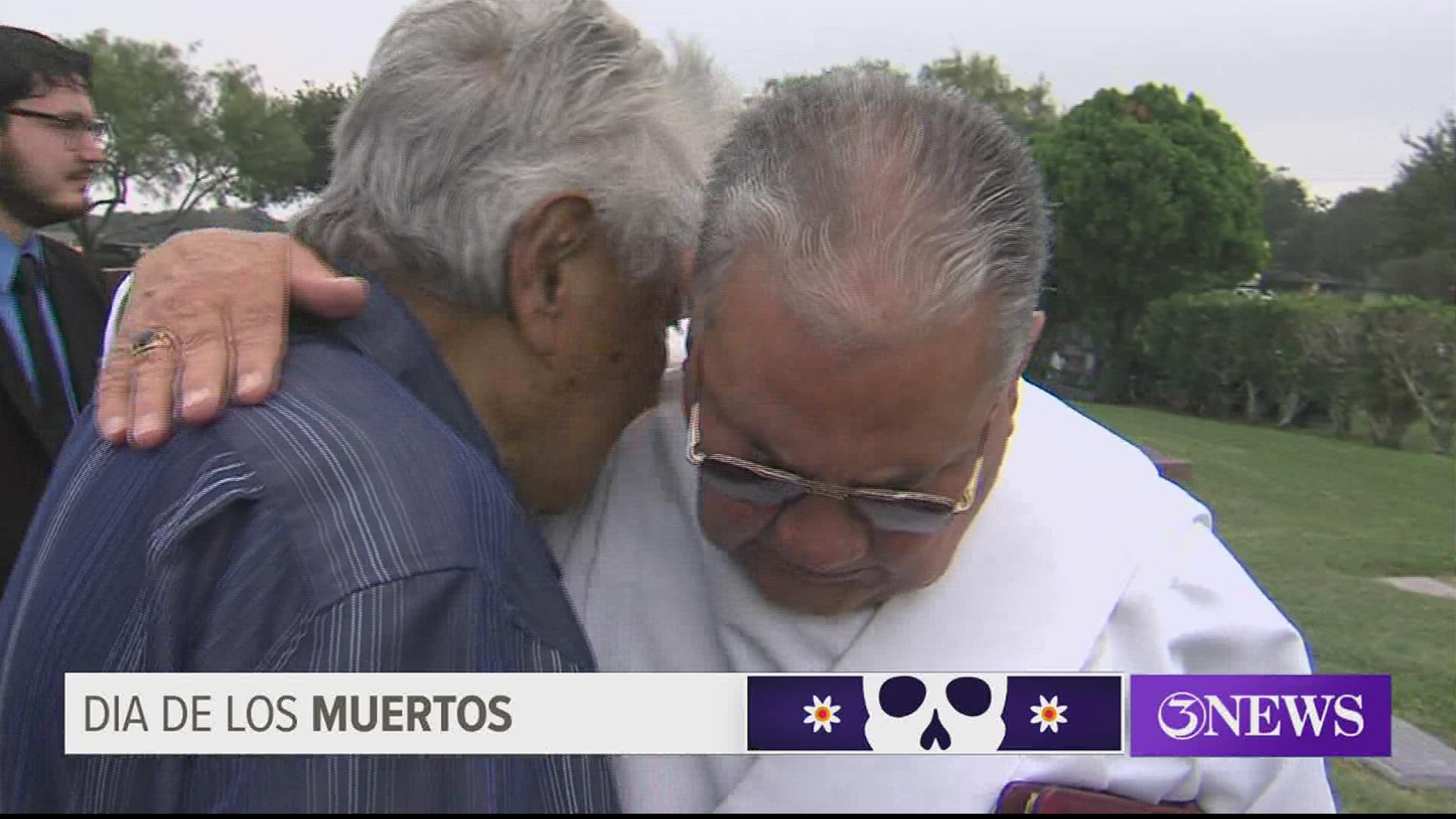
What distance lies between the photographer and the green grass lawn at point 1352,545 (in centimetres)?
459

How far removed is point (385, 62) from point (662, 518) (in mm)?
646

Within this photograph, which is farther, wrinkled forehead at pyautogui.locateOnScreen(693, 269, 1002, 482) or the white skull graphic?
the white skull graphic

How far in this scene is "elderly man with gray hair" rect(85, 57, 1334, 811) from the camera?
1.18m

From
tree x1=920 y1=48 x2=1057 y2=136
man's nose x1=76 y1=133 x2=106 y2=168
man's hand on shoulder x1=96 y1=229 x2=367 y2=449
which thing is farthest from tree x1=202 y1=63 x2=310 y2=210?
man's hand on shoulder x1=96 y1=229 x2=367 y2=449

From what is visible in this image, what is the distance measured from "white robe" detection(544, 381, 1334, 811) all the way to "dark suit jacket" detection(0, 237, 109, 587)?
1.52 m

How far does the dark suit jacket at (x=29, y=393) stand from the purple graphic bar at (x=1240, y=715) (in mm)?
2098

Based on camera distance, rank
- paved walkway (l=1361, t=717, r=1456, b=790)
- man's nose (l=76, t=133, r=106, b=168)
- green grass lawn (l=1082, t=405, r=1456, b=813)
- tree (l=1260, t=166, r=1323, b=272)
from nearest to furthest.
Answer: man's nose (l=76, t=133, r=106, b=168)
paved walkway (l=1361, t=717, r=1456, b=790)
green grass lawn (l=1082, t=405, r=1456, b=813)
tree (l=1260, t=166, r=1323, b=272)

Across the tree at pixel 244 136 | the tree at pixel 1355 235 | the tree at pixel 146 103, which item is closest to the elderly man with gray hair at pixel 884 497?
the tree at pixel 146 103

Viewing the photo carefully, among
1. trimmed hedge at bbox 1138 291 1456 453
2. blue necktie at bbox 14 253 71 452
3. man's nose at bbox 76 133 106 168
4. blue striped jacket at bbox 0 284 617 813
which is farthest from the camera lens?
trimmed hedge at bbox 1138 291 1456 453

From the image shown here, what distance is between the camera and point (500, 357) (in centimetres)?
138

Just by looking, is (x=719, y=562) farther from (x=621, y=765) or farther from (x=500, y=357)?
(x=500, y=357)

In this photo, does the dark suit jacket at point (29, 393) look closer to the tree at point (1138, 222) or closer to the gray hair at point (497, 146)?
the gray hair at point (497, 146)

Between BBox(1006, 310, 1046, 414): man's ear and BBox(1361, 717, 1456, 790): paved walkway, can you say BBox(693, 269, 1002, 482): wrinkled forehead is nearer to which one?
BBox(1006, 310, 1046, 414): man's ear

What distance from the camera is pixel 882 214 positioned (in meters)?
1.17
